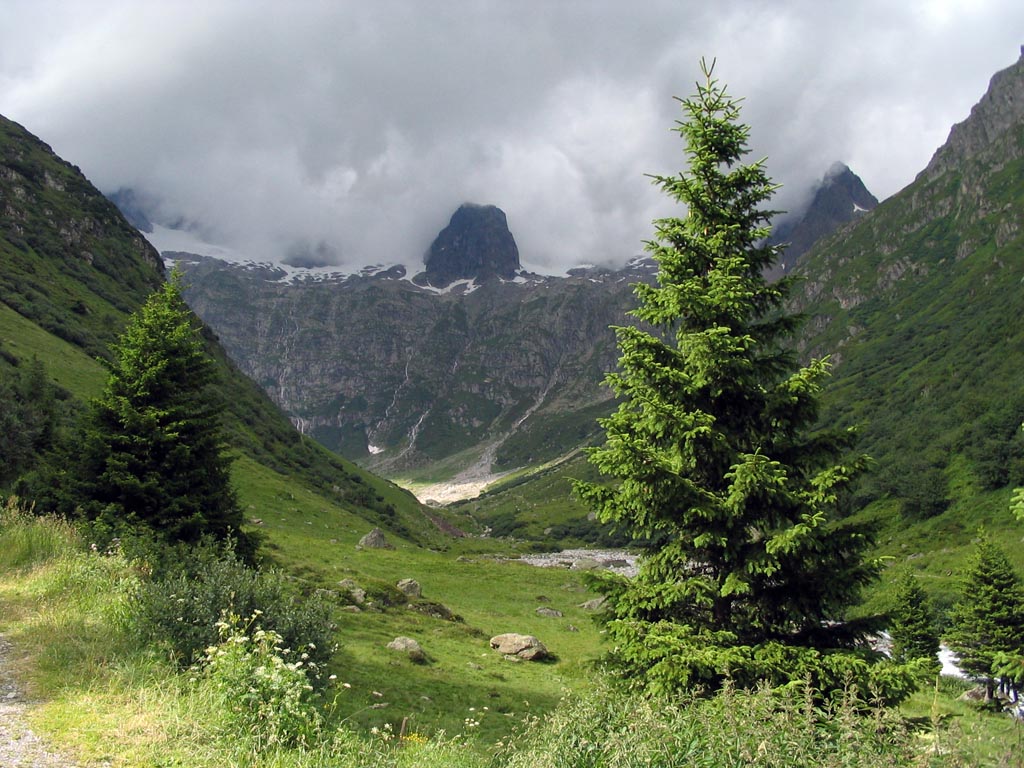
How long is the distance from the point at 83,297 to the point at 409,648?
12907 cm

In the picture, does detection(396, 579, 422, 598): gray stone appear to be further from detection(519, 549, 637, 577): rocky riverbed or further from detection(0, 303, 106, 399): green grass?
detection(0, 303, 106, 399): green grass

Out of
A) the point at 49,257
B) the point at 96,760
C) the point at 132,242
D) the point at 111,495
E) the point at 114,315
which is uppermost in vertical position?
the point at 132,242

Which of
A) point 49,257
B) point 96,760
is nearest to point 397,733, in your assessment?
point 96,760

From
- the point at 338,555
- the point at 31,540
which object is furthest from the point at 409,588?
the point at 31,540

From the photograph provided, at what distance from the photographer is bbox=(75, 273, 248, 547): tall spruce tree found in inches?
713

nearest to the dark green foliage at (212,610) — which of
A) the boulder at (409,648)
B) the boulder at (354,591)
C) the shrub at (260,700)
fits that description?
the shrub at (260,700)

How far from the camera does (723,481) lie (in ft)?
41.5

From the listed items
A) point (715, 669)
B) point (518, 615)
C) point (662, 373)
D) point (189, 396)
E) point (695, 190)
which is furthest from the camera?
point (518, 615)

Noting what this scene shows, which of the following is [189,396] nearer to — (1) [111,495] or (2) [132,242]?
(1) [111,495]

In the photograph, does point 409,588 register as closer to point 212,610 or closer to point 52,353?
point 212,610

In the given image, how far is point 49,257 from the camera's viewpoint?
420ft

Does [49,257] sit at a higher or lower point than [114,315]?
higher

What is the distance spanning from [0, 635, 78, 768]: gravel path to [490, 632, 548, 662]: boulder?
26695mm

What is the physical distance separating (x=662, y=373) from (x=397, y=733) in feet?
37.7
